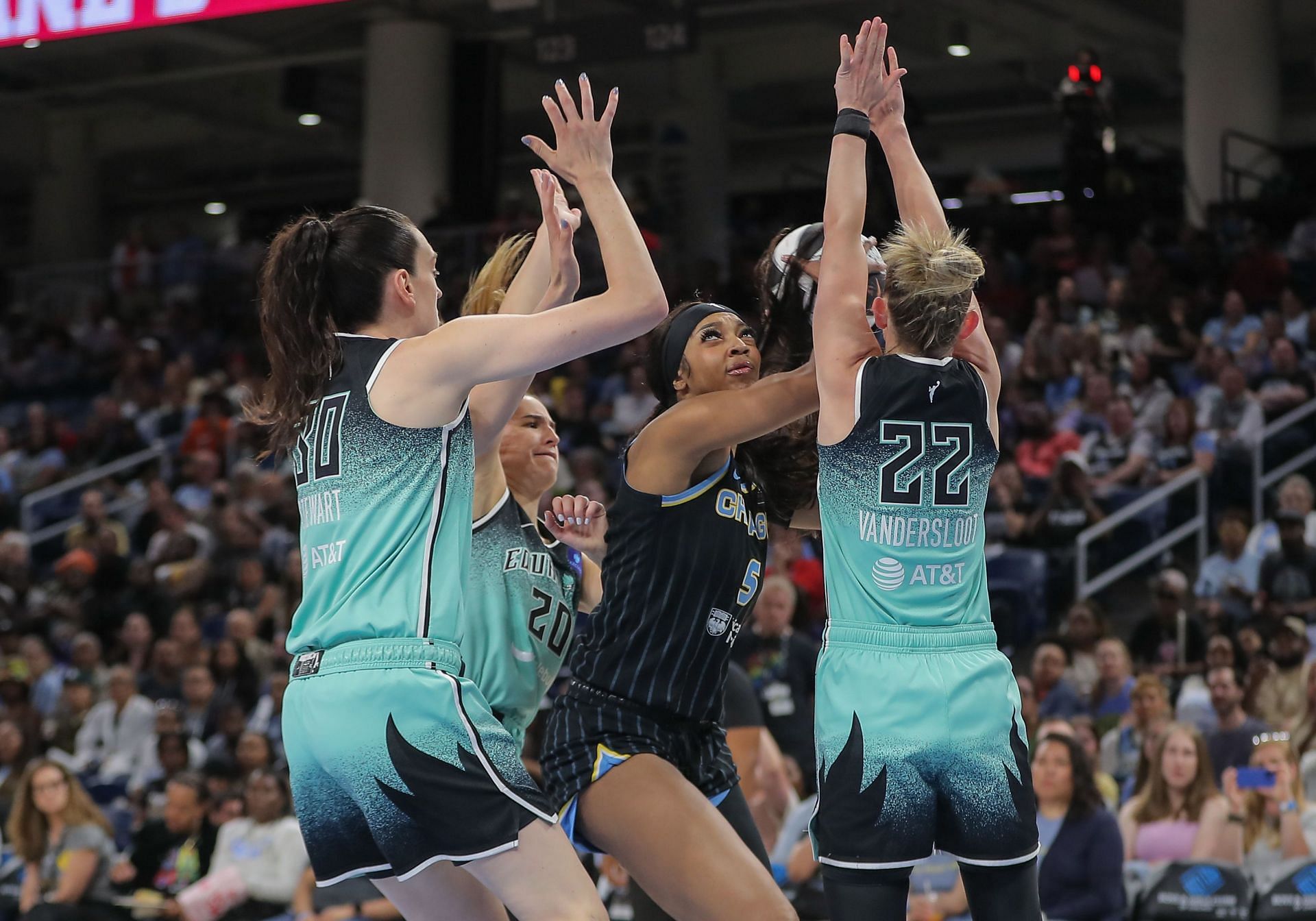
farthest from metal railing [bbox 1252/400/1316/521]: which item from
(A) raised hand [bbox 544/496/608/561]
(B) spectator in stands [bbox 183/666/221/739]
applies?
(A) raised hand [bbox 544/496/608/561]

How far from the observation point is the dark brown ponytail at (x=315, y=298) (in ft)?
11.7

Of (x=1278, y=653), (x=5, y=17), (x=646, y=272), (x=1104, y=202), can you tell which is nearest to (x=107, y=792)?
(x=5, y=17)

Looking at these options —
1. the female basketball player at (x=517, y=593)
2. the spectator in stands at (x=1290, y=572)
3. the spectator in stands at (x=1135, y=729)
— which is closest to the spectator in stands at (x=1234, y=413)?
the spectator in stands at (x=1290, y=572)

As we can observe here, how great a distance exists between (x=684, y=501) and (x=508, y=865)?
4.01 ft

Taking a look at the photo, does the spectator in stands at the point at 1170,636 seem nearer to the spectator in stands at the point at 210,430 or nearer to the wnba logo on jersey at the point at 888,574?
the wnba logo on jersey at the point at 888,574

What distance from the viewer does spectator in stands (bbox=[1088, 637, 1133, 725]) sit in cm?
941

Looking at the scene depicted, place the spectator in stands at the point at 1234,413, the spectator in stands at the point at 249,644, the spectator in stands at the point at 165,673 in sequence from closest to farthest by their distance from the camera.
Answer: the spectator in stands at the point at 1234,413, the spectator in stands at the point at 249,644, the spectator in stands at the point at 165,673

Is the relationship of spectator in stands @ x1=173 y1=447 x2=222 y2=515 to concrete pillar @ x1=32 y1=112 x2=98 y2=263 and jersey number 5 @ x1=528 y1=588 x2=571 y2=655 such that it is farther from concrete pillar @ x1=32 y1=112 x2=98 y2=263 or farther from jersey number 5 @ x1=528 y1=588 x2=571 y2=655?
jersey number 5 @ x1=528 y1=588 x2=571 y2=655

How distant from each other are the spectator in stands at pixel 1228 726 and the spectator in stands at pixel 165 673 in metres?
7.73

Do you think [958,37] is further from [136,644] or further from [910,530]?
[910,530]

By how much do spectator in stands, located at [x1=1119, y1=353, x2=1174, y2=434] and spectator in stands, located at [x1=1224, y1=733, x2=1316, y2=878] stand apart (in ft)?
16.4

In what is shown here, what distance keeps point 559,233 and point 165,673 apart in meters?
9.87

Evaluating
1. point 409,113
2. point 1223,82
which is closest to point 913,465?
point 1223,82

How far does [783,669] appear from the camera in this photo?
9.64 m
